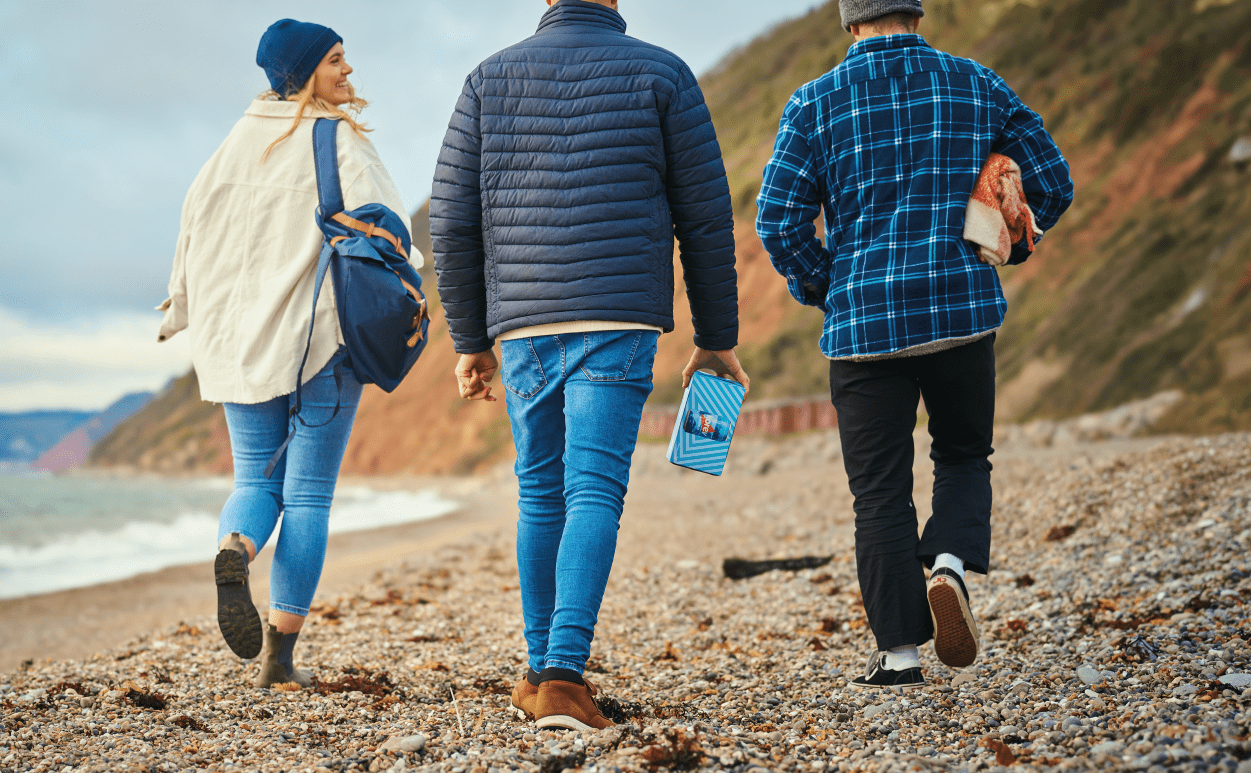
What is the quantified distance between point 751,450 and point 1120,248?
26.7 feet

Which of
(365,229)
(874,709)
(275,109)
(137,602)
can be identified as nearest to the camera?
(874,709)

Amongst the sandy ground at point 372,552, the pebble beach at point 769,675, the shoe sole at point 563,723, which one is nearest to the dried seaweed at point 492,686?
the pebble beach at point 769,675

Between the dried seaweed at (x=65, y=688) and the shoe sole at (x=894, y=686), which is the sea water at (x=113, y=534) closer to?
the dried seaweed at (x=65, y=688)

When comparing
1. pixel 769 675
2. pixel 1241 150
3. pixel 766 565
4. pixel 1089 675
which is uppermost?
pixel 1241 150

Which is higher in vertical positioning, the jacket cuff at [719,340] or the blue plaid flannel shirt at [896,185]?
the blue plaid flannel shirt at [896,185]

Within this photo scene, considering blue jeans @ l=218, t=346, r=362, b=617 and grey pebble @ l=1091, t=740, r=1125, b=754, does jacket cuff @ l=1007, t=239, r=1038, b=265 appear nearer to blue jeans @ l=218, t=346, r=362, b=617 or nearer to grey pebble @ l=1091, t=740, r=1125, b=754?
grey pebble @ l=1091, t=740, r=1125, b=754

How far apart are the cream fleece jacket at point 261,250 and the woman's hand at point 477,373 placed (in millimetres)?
605

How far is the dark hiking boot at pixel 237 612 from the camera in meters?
2.48

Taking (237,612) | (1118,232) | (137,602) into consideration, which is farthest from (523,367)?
(1118,232)

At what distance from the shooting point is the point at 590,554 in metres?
2.15

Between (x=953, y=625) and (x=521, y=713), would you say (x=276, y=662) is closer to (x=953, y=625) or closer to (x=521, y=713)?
(x=521, y=713)

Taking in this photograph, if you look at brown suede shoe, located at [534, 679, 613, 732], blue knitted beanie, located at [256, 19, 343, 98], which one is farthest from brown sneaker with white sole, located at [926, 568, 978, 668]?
blue knitted beanie, located at [256, 19, 343, 98]

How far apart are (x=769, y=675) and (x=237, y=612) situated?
1779 millimetres

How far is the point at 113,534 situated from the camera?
15.6m
